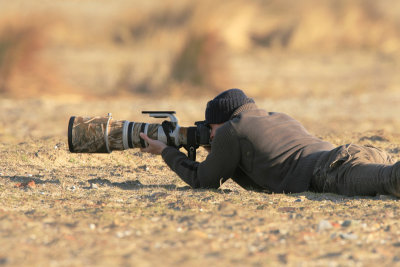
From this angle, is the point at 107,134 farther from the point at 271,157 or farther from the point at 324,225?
the point at 324,225

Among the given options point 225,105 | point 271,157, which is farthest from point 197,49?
point 271,157

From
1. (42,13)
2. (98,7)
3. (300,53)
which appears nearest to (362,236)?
(42,13)

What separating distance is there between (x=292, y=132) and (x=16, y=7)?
9.18 meters

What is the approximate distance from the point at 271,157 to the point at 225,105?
41cm

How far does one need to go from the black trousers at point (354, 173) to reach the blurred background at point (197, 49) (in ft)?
23.4

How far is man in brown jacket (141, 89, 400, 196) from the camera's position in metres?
3.84

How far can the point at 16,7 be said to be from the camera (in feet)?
39.6

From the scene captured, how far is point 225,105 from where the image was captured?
3.98m

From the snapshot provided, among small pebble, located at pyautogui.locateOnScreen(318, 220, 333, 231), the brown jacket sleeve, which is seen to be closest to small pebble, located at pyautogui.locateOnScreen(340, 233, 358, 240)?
small pebble, located at pyautogui.locateOnScreen(318, 220, 333, 231)

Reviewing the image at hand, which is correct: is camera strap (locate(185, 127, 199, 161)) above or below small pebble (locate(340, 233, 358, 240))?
above

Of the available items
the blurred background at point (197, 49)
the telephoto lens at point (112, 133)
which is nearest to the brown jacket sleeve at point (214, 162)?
the telephoto lens at point (112, 133)

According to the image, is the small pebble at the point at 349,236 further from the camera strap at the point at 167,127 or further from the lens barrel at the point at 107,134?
the camera strap at the point at 167,127

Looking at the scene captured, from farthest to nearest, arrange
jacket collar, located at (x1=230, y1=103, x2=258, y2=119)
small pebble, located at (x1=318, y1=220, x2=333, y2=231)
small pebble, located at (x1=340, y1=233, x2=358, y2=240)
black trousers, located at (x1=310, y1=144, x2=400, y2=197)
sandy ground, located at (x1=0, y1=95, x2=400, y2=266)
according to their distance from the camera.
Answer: jacket collar, located at (x1=230, y1=103, x2=258, y2=119)
black trousers, located at (x1=310, y1=144, x2=400, y2=197)
small pebble, located at (x1=318, y1=220, x2=333, y2=231)
small pebble, located at (x1=340, y1=233, x2=358, y2=240)
sandy ground, located at (x1=0, y1=95, x2=400, y2=266)

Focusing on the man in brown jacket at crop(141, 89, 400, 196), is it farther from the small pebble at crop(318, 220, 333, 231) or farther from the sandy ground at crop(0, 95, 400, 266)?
the small pebble at crop(318, 220, 333, 231)
